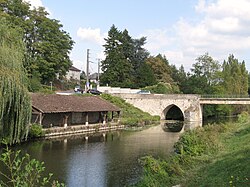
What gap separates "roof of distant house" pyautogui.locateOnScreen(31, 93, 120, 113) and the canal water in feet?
9.45

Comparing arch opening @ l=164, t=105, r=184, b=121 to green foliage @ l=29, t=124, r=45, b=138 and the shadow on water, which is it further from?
green foliage @ l=29, t=124, r=45, b=138

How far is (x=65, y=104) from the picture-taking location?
27.4 meters

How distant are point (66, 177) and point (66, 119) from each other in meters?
14.0

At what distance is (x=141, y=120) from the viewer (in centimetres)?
3672

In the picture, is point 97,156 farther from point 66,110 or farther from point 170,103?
point 170,103

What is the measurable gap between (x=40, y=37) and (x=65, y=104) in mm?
15064

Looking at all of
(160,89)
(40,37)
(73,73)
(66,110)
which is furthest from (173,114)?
(73,73)

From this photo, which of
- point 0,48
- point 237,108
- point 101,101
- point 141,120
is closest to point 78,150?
point 0,48

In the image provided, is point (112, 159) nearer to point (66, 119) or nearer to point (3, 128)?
point (3, 128)

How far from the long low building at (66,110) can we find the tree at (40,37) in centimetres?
926

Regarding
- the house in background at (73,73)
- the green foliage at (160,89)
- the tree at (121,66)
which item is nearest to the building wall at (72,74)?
the house in background at (73,73)

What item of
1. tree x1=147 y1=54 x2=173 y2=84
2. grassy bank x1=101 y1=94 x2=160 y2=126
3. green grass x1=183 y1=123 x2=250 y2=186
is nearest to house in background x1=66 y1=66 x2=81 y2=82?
tree x1=147 y1=54 x2=173 y2=84

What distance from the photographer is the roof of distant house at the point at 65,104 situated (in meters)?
24.8

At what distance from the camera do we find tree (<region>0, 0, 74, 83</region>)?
37000mm
